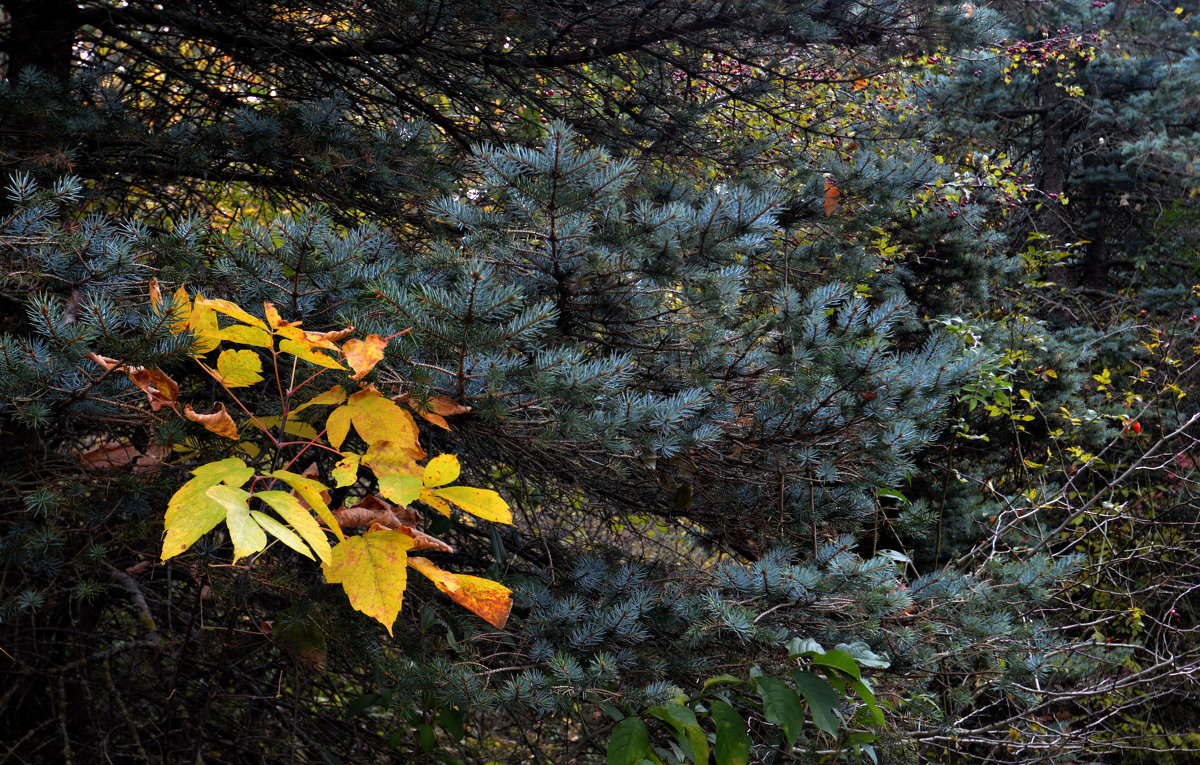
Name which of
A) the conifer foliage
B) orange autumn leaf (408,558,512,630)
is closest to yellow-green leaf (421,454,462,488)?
the conifer foliage

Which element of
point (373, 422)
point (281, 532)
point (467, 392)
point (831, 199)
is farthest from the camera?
point (831, 199)

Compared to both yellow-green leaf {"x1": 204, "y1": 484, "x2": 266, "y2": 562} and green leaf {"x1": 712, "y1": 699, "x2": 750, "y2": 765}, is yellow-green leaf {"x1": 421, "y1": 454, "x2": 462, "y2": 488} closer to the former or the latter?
yellow-green leaf {"x1": 204, "y1": 484, "x2": 266, "y2": 562}

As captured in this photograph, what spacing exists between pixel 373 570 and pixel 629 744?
2.66 feet

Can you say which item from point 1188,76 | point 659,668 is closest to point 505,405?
point 659,668

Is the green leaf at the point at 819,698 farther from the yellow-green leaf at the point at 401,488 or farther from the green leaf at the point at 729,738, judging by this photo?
the yellow-green leaf at the point at 401,488

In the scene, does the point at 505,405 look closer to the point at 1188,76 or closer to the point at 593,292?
the point at 593,292

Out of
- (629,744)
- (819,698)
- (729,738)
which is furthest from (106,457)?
(819,698)

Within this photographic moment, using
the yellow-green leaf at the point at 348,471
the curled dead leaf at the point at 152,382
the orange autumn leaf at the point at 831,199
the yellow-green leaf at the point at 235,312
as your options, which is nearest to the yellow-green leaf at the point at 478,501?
the yellow-green leaf at the point at 348,471

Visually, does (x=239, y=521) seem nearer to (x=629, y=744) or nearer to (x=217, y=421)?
(x=217, y=421)

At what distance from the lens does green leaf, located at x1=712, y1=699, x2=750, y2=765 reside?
177cm

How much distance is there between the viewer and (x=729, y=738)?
1784 millimetres

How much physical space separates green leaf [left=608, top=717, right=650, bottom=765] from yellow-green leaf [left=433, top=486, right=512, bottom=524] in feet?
2.49

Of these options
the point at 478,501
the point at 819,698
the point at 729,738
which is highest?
the point at 478,501

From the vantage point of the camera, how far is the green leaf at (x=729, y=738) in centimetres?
177
